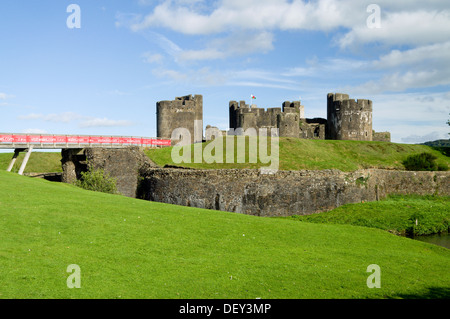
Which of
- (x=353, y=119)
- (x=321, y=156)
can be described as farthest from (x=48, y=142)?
(x=353, y=119)

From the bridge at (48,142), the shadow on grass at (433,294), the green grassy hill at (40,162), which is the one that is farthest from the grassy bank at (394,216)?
the green grassy hill at (40,162)

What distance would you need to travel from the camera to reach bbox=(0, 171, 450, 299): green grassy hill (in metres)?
13.3

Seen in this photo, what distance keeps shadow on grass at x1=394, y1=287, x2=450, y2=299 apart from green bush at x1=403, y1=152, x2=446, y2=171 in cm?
4577

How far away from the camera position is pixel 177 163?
48.5m

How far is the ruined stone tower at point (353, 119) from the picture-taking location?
7175 centimetres

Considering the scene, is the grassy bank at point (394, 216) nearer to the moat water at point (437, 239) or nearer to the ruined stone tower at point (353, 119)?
the moat water at point (437, 239)

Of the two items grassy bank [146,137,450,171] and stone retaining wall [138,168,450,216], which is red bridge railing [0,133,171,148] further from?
stone retaining wall [138,168,450,216]

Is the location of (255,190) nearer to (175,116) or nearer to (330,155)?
(330,155)

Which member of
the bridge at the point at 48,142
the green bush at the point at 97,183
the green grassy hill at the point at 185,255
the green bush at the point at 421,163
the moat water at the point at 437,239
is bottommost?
the moat water at the point at 437,239

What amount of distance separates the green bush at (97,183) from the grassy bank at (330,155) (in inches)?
390

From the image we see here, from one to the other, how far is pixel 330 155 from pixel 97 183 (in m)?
31.3

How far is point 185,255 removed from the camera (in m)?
16.5
